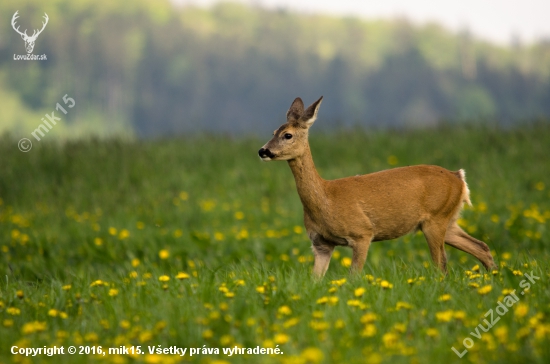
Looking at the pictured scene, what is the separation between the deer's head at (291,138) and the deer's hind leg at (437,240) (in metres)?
1.34

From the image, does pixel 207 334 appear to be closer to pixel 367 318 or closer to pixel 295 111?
pixel 367 318

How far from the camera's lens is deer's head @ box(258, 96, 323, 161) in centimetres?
572

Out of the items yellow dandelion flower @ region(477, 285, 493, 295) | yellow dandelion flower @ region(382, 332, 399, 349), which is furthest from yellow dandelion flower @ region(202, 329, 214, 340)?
yellow dandelion flower @ region(477, 285, 493, 295)

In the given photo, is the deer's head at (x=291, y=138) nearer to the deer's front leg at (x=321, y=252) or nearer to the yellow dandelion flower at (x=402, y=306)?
the deer's front leg at (x=321, y=252)

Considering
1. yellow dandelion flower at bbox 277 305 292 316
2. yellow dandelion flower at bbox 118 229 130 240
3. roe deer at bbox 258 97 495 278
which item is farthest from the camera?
yellow dandelion flower at bbox 118 229 130 240

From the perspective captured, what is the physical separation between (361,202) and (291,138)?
2.73 ft

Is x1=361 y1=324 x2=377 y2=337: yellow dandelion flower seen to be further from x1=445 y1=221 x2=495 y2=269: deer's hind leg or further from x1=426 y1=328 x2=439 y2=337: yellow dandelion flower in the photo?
x1=445 y1=221 x2=495 y2=269: deer's hind leg

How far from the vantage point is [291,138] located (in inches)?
230

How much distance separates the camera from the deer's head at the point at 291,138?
572 centimetres

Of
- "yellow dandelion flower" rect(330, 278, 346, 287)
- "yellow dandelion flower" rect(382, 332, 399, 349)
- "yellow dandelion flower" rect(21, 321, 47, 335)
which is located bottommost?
"yellow dandelion flower" rect(382, 332, 399, 349)

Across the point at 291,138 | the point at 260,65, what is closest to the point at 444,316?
the point at 291,138

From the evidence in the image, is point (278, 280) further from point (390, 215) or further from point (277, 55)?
point (277, 55)

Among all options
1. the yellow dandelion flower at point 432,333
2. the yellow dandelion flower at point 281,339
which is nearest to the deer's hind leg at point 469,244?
the yellow dandelion flower at point 432,333

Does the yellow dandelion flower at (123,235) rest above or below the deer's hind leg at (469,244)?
above
